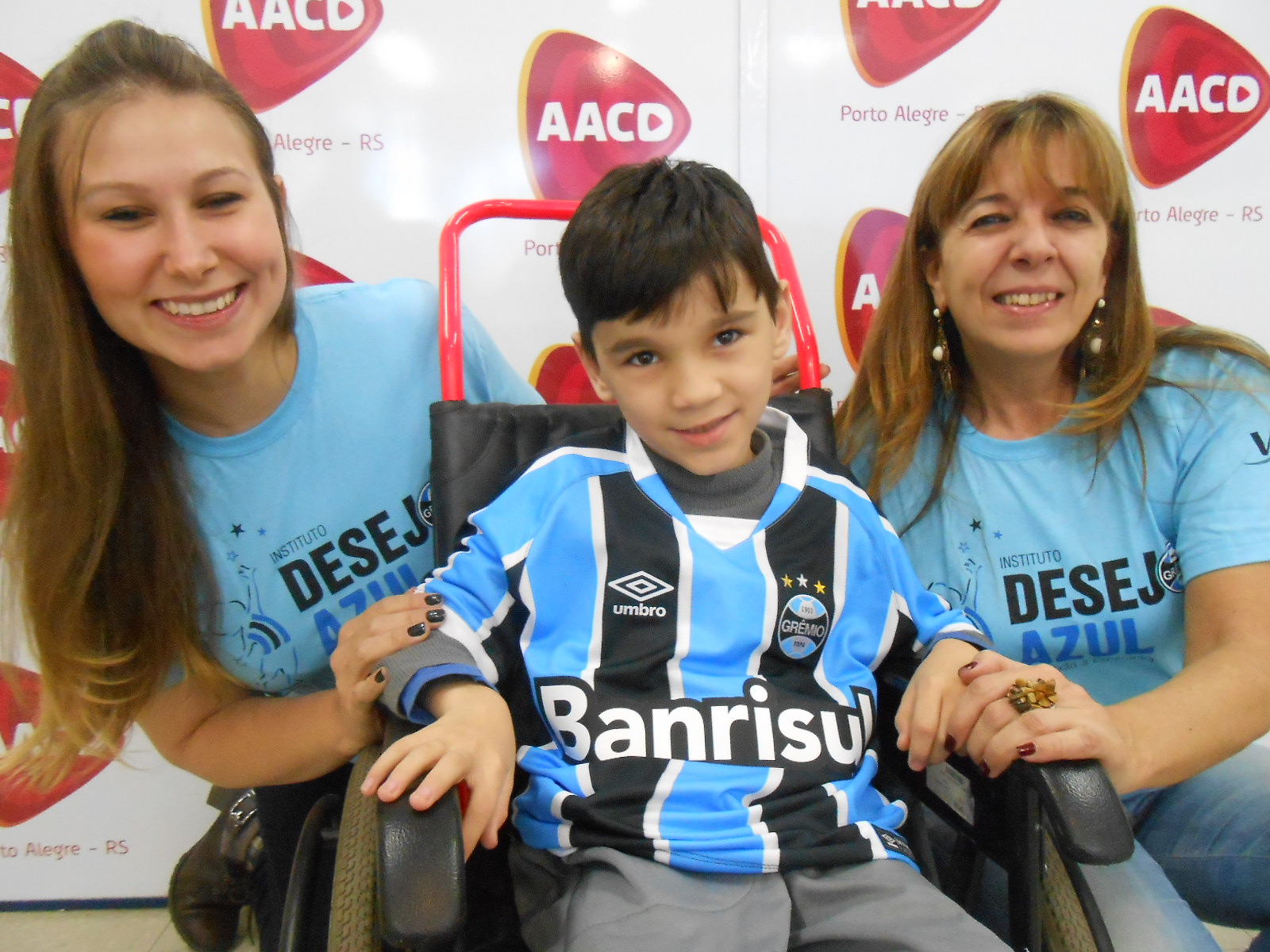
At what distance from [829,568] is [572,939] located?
473mm

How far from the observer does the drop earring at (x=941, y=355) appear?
3.92 ft

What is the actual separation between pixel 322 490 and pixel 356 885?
1.88ft

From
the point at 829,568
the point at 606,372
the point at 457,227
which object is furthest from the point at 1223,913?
the point at 457,227

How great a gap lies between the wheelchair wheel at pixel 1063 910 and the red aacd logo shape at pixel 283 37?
5.50ft

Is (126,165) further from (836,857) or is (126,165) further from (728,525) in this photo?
(836,857)

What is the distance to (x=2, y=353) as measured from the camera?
118 cm

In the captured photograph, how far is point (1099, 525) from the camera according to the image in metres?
1.09

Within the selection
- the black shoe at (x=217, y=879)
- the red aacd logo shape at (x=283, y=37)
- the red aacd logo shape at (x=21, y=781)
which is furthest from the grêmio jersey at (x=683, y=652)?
the red aacd logo shape at (x=21, y=781)

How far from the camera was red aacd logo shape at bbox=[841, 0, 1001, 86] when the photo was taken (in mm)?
1586

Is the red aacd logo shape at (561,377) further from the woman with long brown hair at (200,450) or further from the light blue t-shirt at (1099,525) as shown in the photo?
the light blue t-shirt at (1099,525)

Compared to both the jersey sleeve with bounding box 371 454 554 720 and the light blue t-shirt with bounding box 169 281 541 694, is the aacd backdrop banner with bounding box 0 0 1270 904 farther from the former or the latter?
the jersey sleeve with bounding box 371 454 554 720

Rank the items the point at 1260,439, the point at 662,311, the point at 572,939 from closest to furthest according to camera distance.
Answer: the point at 572,939, the point at 662,311, the point at 1260,439

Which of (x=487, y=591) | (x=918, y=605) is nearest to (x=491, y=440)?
(x=487, y=591)

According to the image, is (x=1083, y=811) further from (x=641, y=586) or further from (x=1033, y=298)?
(x=1033, y=298)
